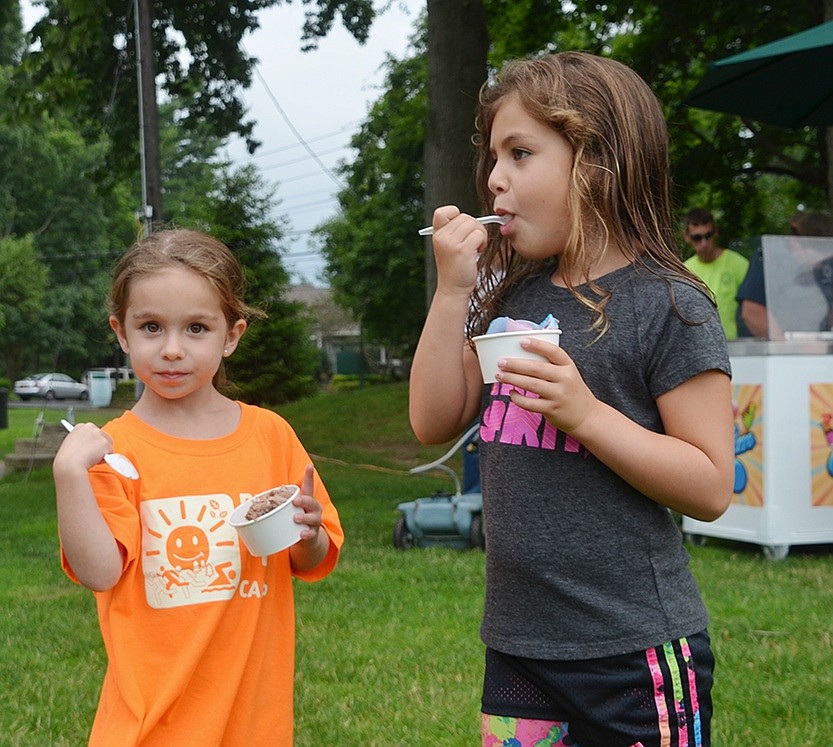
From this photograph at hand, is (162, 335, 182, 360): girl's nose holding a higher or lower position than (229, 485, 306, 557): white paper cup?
higher

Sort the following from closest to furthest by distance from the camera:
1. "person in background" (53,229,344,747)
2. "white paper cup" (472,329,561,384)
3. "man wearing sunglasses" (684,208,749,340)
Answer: "white paper cup" (472,329,561,384) < "person in background" (53,229,344,747) < "man wearing sunglasses" (684,208,749,340)

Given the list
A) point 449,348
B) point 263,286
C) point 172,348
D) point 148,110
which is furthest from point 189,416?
point 263,286

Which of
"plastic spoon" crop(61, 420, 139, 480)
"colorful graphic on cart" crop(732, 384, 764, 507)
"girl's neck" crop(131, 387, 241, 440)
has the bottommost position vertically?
"colorful graphic on cart" crop(732, 384, 764, 507)

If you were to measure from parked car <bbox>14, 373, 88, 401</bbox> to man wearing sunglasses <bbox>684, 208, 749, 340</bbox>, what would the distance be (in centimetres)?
4039

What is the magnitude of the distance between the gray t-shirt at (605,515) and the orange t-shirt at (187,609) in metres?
0.53

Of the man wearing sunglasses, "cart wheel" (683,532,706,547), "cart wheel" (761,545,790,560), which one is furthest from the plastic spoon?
the man wearing sunglasses

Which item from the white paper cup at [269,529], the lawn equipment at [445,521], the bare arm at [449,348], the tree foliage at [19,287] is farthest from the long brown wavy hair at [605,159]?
the tree foliage at [19,287]

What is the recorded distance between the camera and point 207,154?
67062mm

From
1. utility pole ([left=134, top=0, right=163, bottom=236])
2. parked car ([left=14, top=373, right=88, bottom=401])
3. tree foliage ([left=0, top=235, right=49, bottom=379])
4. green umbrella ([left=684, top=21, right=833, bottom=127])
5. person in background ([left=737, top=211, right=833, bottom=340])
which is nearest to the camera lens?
person in background ([left=737, top=211, right=833, bottom=340])

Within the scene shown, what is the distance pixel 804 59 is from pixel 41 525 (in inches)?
263

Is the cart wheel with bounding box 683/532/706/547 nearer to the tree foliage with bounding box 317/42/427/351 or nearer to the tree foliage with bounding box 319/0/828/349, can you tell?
the tree foliage with bounding box 319/0/828/349

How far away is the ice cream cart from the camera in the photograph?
6.14 metres

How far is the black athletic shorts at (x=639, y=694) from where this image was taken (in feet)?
5.45

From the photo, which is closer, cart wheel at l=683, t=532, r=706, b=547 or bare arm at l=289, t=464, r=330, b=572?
bare arm at l=289, t=464, r=330, b=572
